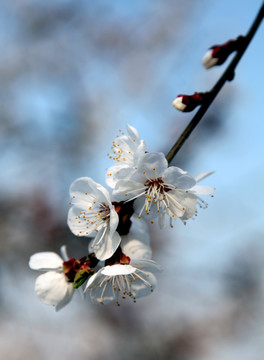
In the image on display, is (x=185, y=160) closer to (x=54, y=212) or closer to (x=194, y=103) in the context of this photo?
(x=54, y=212)

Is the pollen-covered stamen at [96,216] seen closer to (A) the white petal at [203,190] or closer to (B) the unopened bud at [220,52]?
(A) the white petal at [203,190]

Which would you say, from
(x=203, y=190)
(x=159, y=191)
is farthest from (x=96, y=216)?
(x=203, y=190)

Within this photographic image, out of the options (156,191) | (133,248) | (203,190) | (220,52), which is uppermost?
(220,52)

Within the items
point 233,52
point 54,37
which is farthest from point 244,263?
point 54,37

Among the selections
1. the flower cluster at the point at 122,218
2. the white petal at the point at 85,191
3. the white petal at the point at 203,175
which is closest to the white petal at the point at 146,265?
the flower cluster at the point at 122,218

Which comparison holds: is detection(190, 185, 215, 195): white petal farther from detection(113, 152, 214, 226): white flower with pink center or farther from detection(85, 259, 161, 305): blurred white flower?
detection(85, 259, 161, 305): blurred white flower

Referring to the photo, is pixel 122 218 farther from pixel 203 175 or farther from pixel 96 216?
pixel 203 175
